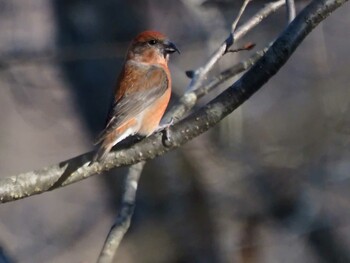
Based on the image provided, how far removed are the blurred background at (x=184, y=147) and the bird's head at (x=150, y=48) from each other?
3.68 feet

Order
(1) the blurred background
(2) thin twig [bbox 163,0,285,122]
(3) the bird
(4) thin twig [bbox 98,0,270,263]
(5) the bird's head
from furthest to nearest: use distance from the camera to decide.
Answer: (1) the blurred background < (5) the bird's head < (3) the bird < (2) thin twig [bbox 163,0,285,122] < (4) thin twig [bbox 98,0,270,263]

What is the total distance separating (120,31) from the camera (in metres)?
8.45

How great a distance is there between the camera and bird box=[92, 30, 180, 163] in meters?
5.86

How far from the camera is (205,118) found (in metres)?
4.47

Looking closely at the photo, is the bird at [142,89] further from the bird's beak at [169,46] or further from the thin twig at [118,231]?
the thin twig at [118,231]

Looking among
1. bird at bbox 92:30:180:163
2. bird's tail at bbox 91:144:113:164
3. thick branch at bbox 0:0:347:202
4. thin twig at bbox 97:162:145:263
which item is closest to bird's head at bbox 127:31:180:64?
bird at bbox 92:30:180:163

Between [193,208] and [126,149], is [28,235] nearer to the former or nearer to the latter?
[193,208]

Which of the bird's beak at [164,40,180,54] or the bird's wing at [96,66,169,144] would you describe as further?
the bird's beak at [164,40,180,54]

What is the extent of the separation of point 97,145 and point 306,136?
3192mm

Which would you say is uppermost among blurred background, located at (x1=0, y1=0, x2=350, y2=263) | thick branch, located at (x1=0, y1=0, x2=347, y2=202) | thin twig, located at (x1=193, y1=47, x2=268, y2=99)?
thick branch, located at (x1=0, y1=0, x2=347, y2=202)

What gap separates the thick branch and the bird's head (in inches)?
69.4

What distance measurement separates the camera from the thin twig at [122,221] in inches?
184

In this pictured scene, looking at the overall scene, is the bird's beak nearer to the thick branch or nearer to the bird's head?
the bird's head

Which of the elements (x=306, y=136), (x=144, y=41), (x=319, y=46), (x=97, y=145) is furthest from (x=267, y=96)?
(x=97, y=145)
